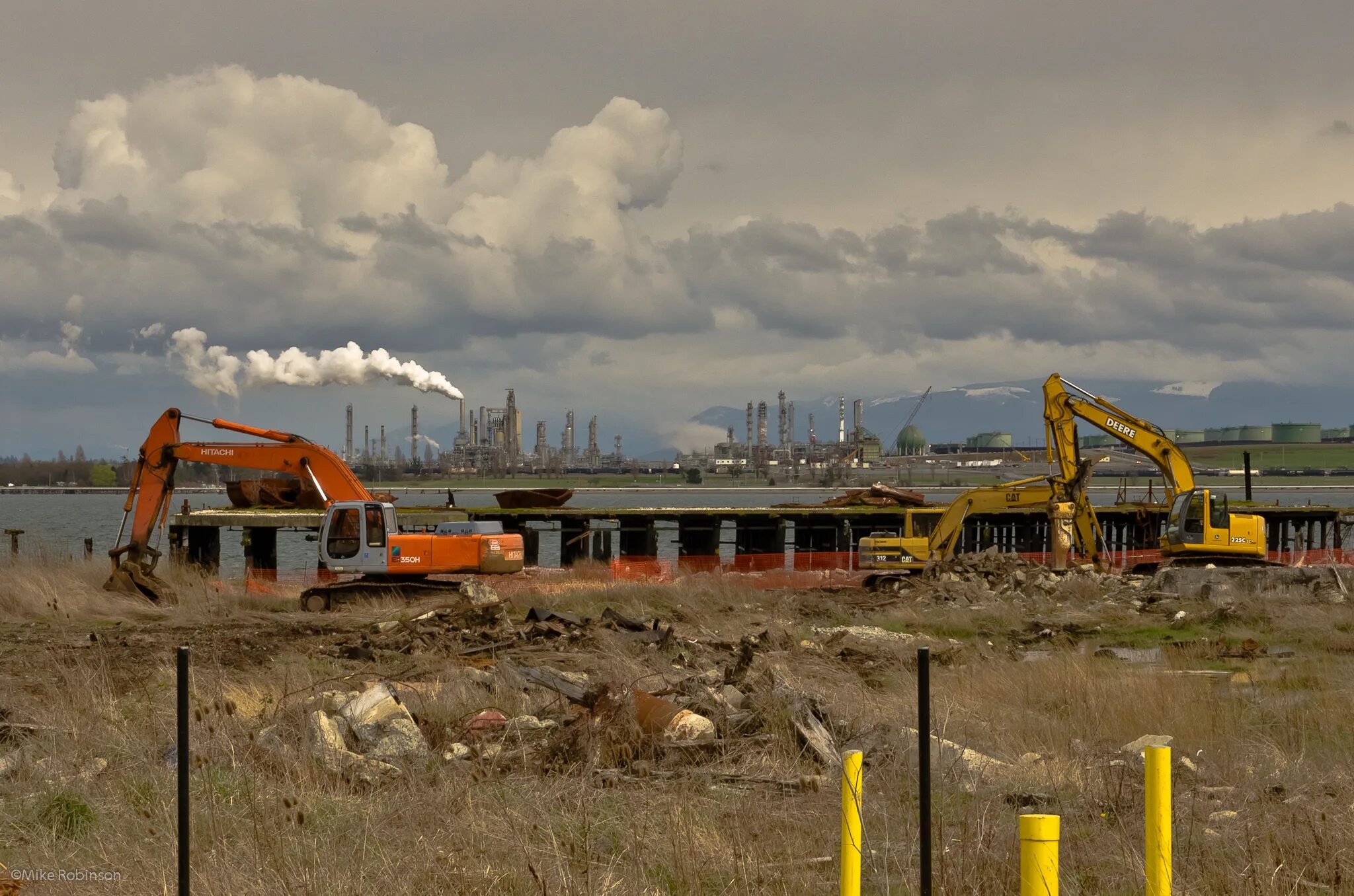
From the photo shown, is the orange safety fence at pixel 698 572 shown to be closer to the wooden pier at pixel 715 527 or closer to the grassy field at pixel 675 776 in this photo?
the wooden pier at pixel 715 527

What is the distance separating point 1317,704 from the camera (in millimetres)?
13734

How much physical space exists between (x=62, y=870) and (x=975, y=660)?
12.5 m

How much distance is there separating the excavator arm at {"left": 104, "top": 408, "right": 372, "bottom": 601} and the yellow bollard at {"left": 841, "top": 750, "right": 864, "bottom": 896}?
78.1 ft

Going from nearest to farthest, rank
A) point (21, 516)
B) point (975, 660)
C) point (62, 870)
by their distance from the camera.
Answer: point (62, 870) → point (975, 660) → point (21, 516)

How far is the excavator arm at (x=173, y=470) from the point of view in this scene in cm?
2744

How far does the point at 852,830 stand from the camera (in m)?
4.94

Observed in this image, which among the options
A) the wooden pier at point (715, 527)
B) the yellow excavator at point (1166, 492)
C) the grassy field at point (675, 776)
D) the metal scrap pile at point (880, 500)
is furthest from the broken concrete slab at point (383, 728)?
the metal scrap pile at point (880, 500)

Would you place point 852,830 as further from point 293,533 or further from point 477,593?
point 293,533

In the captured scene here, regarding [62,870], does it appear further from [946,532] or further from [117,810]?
[946,532]

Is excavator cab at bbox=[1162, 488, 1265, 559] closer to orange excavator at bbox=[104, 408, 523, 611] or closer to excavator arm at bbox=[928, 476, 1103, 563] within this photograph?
excavator arm at bbox=[928, 476, 1103, 563]

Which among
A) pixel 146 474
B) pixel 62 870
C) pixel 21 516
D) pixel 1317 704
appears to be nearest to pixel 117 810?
pixel 62 870

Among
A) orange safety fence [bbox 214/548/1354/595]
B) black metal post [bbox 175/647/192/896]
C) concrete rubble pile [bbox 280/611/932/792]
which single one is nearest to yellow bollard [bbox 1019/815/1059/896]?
black metal post [bbox 175/647/192/896]

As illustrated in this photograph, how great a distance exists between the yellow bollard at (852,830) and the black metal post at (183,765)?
8.43 ft

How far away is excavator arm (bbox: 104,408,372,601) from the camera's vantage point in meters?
27.4
